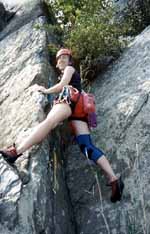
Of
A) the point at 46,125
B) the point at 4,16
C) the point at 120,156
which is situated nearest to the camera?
the point at 46,125

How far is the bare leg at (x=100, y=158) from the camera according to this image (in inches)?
289

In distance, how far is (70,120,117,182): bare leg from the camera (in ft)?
24.1

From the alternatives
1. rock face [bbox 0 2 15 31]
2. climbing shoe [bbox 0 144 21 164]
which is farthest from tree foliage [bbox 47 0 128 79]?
climbing shoe [bbox 0 144 21 164]

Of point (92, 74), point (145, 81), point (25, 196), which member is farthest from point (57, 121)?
point (92, 74)

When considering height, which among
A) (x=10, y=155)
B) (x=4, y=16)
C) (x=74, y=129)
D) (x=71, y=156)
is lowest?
(x=71, y=156)

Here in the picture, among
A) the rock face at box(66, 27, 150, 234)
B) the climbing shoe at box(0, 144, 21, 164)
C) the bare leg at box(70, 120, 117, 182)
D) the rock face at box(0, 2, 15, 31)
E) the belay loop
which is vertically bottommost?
the rock face at box(66, 27, 150, 234)

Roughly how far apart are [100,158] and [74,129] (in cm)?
61

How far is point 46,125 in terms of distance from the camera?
23.8ft

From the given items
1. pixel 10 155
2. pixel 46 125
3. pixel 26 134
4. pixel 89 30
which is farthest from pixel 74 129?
pixel 89 30

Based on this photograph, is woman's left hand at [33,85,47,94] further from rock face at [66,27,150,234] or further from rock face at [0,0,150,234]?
rock face at [66,27,150,234]

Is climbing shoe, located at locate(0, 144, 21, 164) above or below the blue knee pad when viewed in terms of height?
above

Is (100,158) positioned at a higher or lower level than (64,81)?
lower

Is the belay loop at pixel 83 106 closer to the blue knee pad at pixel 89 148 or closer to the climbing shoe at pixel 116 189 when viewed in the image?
the blue knee pad at pixel 89 148

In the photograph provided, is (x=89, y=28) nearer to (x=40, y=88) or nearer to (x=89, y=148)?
(x=40, y=88)
